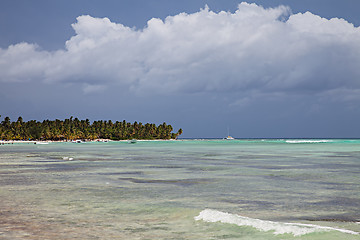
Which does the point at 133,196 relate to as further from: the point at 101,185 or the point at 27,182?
the point at 27,182

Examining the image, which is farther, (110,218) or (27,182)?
(27,182)

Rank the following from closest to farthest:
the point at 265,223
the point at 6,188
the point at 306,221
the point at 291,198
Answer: the point at 265,223 → the point at 306,221 → the point at 291,198 → the point at 6,188

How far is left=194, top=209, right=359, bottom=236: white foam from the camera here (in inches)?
483

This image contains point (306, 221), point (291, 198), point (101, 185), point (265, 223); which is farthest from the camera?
point (101, 185)

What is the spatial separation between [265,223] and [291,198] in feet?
22.3

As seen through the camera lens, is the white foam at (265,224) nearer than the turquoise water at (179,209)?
Yes

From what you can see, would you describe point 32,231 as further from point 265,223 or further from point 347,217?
point 347,217

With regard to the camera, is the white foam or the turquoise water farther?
the turquoise water

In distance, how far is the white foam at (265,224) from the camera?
40.2 feet

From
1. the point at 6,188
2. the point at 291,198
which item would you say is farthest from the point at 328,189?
the point at 6,188

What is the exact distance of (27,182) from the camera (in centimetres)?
2611

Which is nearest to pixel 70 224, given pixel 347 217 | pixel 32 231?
pixel 32 231

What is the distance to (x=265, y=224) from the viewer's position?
13180 millimetres

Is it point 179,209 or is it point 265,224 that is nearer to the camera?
point 265,224
